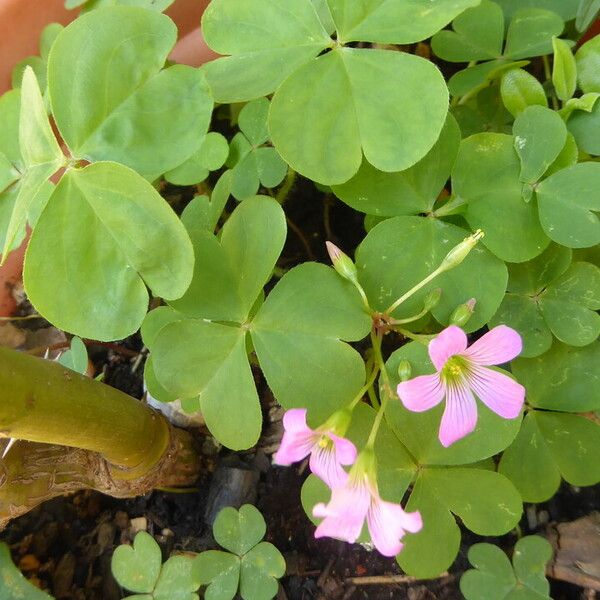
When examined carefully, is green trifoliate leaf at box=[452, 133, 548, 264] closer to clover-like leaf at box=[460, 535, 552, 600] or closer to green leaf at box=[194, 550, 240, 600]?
clover-like leaf at box=[460, 535, 552, 600]

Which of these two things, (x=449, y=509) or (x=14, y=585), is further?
(x=14, y=585)

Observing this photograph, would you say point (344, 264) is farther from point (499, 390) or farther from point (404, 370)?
point (499, 390)

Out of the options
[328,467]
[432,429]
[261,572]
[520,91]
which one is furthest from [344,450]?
[520,91]

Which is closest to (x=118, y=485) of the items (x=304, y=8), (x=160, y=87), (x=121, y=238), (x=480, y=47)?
(x=121, y=238)

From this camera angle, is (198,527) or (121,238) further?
(198,527)

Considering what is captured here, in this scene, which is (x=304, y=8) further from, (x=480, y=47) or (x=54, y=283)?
(x=54, y=283)
